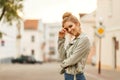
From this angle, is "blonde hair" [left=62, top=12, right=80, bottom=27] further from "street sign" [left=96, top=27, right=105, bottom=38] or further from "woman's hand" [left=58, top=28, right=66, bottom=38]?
"street sign" [left=96, top=27, right=105, bottom=38]

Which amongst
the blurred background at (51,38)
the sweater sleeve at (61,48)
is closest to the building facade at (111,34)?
the blurred background at (51,38)

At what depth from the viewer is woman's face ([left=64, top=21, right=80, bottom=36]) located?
5.74 metres

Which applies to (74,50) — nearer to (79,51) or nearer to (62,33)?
(79,51)

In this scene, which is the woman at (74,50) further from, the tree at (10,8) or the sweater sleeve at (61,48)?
the tree at (10,8)

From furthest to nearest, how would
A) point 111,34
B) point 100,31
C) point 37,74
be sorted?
point 111,34, point 100,31, point 37,74

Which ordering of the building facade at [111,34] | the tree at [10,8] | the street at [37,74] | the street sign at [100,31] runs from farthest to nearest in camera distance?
the building facade at [111,34], the street sign at [100,31], the tree at [10,8], the street at [37,74]

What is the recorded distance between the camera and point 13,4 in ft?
90.1

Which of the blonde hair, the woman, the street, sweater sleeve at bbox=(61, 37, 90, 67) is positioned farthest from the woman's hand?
the street

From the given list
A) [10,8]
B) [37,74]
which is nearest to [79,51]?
[10,8]

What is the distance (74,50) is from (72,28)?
27 cm

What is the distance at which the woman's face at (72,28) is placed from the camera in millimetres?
5739

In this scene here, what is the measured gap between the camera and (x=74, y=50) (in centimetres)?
575

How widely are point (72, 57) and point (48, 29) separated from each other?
12475cm

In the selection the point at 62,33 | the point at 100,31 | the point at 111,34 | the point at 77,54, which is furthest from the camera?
the point at 111,34
